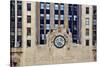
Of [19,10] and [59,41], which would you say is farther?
[59,41]

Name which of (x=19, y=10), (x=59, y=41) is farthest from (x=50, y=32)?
(x=19, y=10)

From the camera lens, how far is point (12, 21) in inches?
85.0

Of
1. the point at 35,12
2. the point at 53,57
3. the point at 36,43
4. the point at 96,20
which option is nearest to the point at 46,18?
the point at 35,12

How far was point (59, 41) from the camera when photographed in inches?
90.8

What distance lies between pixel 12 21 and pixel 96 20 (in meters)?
0.99

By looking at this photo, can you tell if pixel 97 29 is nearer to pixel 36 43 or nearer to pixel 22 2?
pixel 36 43

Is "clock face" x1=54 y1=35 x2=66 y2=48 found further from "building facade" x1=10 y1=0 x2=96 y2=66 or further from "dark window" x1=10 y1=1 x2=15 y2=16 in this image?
"dark window" x1=10 y1=1 x2=15 y2=16

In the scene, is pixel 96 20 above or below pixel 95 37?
above

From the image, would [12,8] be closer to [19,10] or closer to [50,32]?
[19,10]

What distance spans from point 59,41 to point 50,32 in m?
0.14

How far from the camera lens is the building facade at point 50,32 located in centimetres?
218

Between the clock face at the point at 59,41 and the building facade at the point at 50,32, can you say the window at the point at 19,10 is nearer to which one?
the building facade at the point at 50,32

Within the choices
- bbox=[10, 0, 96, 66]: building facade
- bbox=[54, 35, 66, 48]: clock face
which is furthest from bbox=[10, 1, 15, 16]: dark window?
bbox=[54, 35, 66, 48]: clock face

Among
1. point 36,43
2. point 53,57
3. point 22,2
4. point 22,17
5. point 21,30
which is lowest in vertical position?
point 53,57
